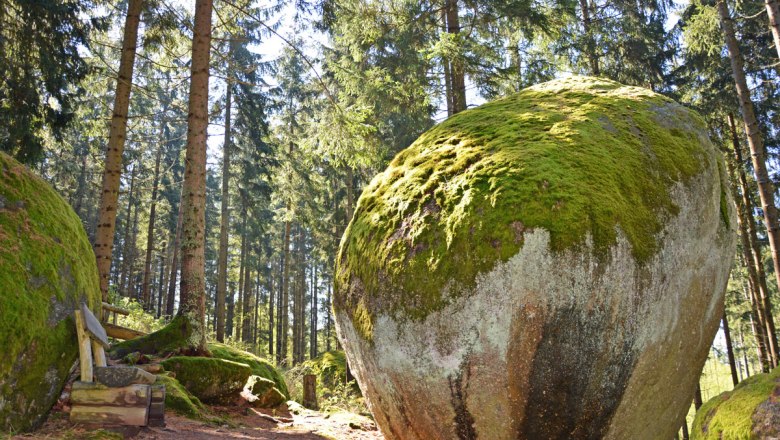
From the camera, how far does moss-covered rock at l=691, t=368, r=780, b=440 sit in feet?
15.9

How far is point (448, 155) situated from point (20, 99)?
8349 mm

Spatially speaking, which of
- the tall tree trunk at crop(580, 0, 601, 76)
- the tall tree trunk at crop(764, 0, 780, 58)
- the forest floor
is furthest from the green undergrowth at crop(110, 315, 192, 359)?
the tall tree trunk at crop(580, 0, 601, 76)

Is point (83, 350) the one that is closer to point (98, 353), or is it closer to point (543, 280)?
point (98, 353)

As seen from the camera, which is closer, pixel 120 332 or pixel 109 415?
pixel 109 415

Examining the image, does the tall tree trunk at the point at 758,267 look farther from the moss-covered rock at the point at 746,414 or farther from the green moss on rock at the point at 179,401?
the green moss on rock at the point at 179,401

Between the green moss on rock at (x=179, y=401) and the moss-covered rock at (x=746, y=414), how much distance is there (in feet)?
20.0

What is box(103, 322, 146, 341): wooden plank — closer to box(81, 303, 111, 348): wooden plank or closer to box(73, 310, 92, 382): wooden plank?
box(81, 303, 111, 348): wooden plank

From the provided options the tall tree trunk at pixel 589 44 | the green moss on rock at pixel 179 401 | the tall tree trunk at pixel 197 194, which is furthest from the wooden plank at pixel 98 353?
the tall tree trunk at pixel 589 44

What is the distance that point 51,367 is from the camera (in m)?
4.19

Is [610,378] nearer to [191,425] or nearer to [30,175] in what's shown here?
[191,425]

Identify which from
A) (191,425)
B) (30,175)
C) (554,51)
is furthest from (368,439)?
(554,51)

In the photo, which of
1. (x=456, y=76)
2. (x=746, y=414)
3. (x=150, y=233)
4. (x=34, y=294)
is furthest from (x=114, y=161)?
(x=150, y=233)

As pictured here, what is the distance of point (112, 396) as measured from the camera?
4.46 meters

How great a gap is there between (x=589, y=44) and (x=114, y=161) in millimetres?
11399
